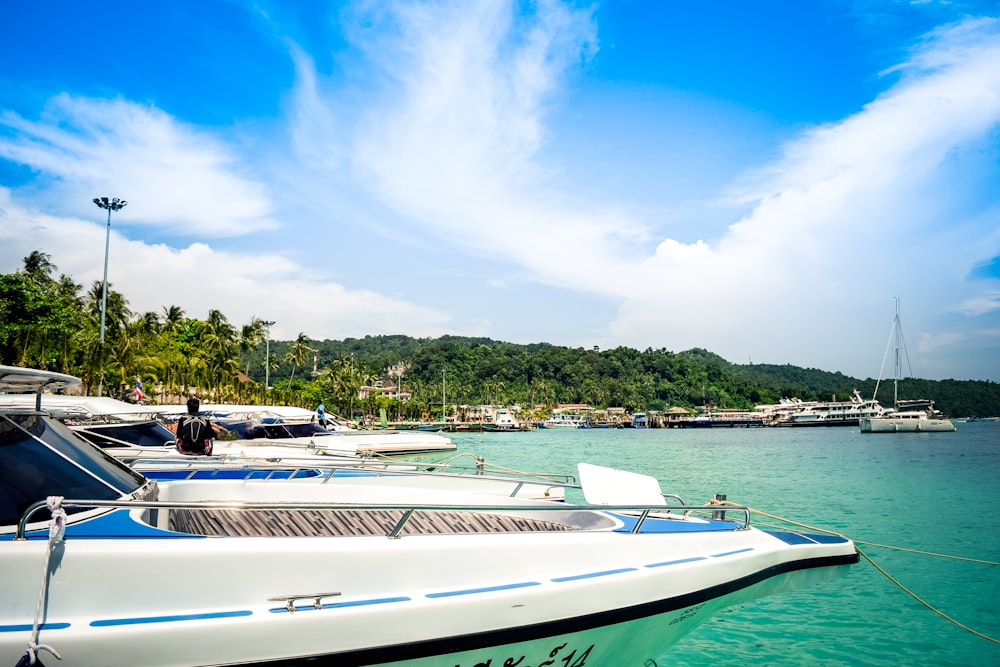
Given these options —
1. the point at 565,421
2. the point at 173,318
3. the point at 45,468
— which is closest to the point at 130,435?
the point at 45,468

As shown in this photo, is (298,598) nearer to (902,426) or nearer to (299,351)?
(299,351)

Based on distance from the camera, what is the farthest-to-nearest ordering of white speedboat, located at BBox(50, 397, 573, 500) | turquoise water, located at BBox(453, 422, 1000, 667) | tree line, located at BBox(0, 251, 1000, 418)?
tree line, located at BBox(0, 251, 1000, 418), white speedboat, located at BBox(50, 397, 573, 500), turquoise water, located at BBox(453, 422, 1000, 667)

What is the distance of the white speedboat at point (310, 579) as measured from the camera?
10.2ft

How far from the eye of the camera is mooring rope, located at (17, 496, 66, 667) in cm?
287

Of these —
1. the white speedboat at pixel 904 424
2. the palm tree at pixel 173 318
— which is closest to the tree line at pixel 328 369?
the palm tree at pixel 173 318

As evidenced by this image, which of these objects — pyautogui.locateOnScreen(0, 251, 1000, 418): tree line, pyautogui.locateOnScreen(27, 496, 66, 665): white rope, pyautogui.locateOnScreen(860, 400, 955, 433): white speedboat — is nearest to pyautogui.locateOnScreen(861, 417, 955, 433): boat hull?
pyautogui.locateOnScreen(860, 400, 955, 433): white speedboat

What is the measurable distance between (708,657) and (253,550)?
5.25 metres

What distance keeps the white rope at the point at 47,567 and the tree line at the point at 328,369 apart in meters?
35.2

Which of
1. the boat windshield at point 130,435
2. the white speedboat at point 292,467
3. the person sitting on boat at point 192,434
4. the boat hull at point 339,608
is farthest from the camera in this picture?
the boat windshield at point 130,435

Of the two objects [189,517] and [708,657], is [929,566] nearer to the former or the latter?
[708,657]

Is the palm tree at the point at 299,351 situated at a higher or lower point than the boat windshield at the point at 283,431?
higher

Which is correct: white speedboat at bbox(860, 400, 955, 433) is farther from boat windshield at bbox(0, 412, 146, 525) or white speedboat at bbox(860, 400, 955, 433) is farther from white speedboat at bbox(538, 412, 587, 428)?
boat windshield at bbox(0, 412, 146, 525)

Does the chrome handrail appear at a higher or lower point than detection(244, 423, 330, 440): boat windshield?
higher

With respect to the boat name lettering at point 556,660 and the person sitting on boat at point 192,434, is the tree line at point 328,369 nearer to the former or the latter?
the person sitting on boat at point 192,434
